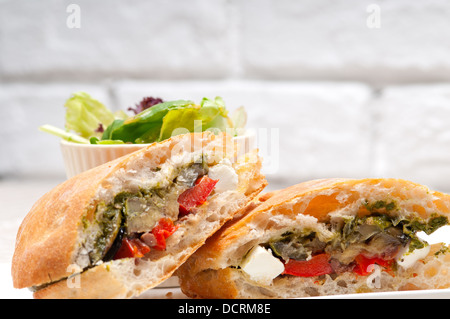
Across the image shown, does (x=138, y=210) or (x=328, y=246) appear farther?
(x=328, y=246)

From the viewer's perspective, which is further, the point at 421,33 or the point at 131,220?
the point at 421,33

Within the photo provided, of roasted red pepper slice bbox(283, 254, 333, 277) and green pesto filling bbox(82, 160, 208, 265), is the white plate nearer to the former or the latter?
roasted red pepper slice bbox(283, 254, 333, 277)

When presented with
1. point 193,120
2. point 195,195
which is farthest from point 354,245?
point 193,120

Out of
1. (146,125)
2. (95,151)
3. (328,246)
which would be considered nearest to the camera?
(328,246)

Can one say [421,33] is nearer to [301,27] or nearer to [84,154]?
[301,27]

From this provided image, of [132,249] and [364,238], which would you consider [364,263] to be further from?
[132,249]

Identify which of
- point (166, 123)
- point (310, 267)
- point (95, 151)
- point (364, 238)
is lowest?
point (310, 267)

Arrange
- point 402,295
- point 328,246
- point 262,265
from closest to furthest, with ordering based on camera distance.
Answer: point 402,295 < point 262,265 < point 328,246

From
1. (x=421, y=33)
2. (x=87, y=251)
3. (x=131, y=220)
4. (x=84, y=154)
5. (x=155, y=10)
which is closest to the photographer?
(x=87, y=251)
